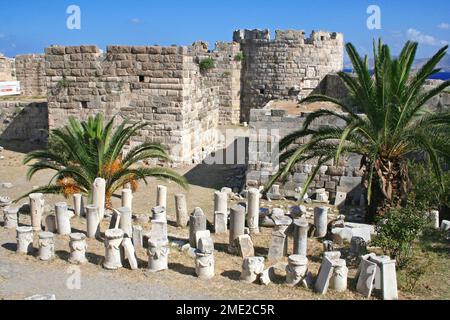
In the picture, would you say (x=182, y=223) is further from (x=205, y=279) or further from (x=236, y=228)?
(x=205, y=279)

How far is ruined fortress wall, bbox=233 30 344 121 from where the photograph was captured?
21766 mm

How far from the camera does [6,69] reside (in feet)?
76.3

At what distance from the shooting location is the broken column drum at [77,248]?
701 centimetres

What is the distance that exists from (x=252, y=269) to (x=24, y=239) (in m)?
3.43

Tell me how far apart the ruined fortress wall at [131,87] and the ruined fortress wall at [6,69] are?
9751 millimetres

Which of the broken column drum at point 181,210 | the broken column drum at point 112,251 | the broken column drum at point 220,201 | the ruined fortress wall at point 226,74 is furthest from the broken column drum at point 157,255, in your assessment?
the ruined fortress wall at point 226,74

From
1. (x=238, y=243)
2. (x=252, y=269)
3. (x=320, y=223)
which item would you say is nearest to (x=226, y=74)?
(x=320, y=223)

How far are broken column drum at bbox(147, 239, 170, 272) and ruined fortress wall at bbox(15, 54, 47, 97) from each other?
61.3ft

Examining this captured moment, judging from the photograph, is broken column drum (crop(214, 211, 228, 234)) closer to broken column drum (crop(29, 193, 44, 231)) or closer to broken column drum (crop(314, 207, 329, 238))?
broken column drum (crop(314, 207, 329, 238))

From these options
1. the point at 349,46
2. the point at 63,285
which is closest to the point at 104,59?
the point at 349,46

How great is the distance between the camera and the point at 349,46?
859 cm

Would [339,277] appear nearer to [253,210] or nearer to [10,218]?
[253,210]

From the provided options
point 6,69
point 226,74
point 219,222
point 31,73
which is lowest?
point 219,222

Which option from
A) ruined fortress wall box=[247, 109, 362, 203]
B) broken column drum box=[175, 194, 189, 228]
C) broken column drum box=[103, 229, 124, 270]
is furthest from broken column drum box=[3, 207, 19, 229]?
ruined fortress wall box=[247, 109, 362, 203]
